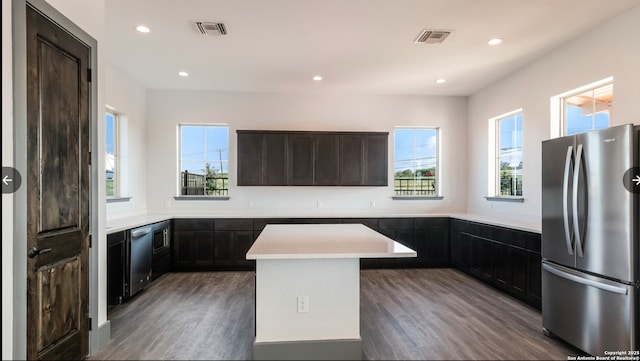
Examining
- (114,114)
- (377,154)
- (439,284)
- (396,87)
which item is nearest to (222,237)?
(114,114)

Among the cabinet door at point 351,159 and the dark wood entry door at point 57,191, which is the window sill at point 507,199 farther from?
the dark wood entry door at point 57,191

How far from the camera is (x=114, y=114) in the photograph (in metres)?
4.70

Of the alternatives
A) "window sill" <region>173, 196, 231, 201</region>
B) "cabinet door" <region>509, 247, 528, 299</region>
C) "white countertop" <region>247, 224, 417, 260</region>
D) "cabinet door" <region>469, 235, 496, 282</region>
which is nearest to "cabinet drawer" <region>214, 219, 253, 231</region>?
"window sill" <region>173, 196, 231, 201</region>

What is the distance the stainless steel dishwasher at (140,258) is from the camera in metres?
3.71

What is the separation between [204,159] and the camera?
5.55m

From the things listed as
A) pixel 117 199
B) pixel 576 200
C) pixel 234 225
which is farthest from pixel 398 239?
pixel 117 199

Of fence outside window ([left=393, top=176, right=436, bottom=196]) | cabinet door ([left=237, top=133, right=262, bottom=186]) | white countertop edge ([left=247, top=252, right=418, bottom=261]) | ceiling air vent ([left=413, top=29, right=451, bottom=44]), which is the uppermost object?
ceiling air vent ([left=413, top=29, right=451, bottom=44])

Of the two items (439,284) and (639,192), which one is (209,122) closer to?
(439,284)

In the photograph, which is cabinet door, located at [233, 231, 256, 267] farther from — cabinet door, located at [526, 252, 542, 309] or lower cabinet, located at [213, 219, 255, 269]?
cabinet door, located at [526, 252, 542, 309]

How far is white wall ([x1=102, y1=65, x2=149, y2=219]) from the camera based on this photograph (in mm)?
4412

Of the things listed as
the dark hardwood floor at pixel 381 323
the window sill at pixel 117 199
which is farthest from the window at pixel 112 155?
the dark hardwood floor at pixel 381 323

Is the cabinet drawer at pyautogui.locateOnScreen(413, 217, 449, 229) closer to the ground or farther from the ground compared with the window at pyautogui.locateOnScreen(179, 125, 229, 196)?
closer to the ground

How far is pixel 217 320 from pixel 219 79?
3.36 meters

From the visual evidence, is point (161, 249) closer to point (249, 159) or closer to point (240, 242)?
point (240, 242)
